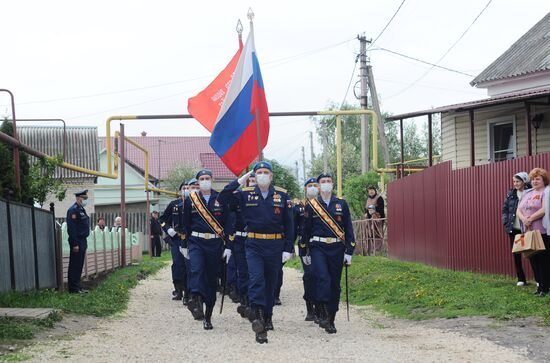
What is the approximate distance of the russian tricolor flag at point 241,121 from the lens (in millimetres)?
15258

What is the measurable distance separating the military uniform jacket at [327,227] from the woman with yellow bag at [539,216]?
9.16 ft

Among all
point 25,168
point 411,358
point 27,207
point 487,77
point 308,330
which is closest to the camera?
point 411,358

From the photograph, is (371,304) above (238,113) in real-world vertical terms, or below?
below

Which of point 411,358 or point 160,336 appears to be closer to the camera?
point 411,358

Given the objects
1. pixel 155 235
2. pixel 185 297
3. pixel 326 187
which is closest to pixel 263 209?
pixel 326 187

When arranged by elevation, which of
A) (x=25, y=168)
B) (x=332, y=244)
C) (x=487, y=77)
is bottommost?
(x=332, y=244)

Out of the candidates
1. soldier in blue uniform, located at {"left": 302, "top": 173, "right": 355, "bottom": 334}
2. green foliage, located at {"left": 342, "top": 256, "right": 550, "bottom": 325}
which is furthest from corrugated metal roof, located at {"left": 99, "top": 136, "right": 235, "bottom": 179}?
soldier in blue uniform, located at {"left": 302, "top": 173, "right": 355, "bottom": 334}

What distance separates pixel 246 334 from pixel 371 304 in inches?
175

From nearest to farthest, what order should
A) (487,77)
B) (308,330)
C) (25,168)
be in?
1. (308,330)
2. (25,168)
3. (487,77)

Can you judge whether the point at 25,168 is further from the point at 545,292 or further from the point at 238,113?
the point at 545,292

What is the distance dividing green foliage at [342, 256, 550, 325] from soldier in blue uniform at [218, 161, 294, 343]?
2.40m

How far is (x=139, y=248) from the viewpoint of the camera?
3231 centimetres

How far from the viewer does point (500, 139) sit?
23.5 m

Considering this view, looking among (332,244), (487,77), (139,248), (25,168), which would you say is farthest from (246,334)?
(139,248)
